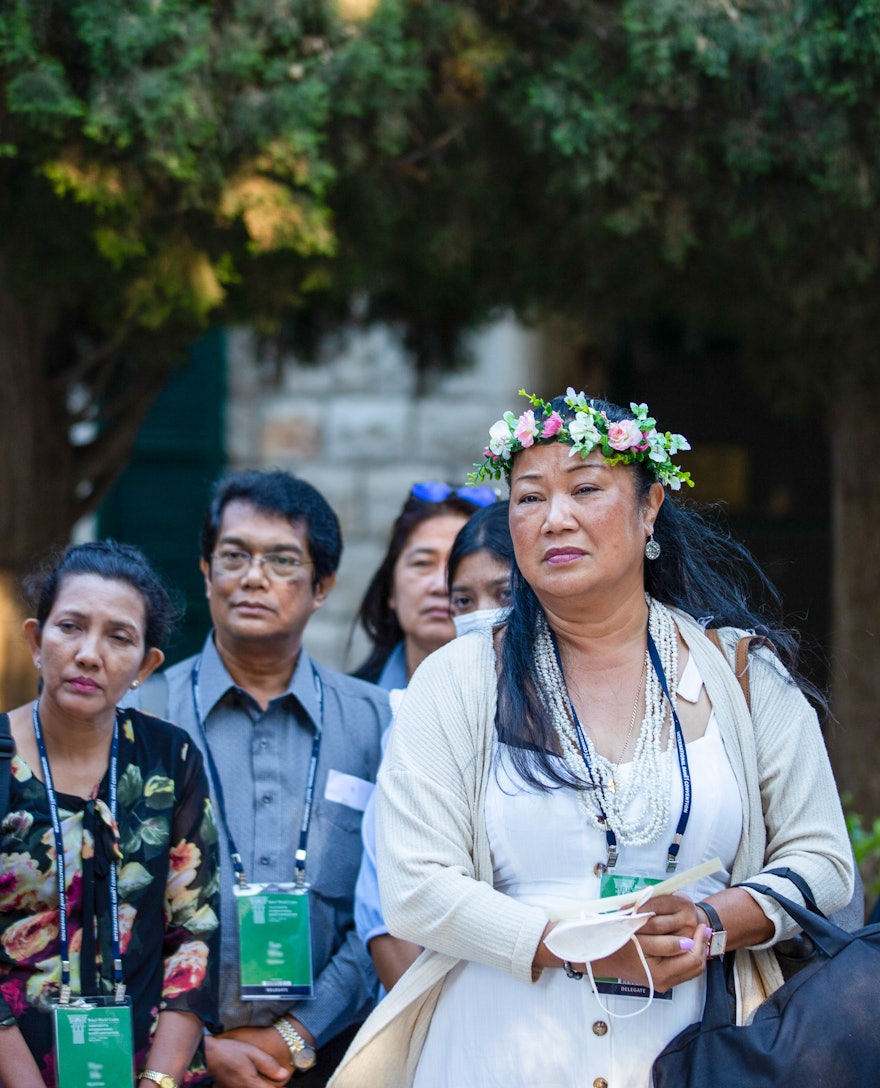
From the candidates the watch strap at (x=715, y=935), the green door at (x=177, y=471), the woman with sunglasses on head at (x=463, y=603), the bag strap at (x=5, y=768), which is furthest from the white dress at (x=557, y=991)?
the green door at (x=177, y=471)

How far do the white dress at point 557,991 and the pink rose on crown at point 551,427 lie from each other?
642 millimetres

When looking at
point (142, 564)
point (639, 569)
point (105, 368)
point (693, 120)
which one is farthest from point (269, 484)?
point (105, 368)

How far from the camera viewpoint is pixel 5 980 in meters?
2.76

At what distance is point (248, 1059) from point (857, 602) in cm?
347

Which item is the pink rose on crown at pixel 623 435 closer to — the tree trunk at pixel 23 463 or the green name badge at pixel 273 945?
the green name badge at pixel 273 945

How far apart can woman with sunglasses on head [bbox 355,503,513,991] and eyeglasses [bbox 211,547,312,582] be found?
42 cm

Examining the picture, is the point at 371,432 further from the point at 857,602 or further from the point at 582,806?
the point at 582,806

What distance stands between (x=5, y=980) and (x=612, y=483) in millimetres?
1588

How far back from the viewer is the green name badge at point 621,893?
8.38ft

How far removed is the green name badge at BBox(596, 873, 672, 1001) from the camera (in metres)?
2.55

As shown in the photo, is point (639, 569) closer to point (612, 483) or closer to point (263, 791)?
point (612, 483)

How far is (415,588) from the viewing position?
4016 millimetres

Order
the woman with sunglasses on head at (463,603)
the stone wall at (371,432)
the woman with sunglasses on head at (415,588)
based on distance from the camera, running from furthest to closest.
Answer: the stone wall at (371,432), the woman with sunglasses on head at (415,588), the woman with sunglasses on head at (463,603)

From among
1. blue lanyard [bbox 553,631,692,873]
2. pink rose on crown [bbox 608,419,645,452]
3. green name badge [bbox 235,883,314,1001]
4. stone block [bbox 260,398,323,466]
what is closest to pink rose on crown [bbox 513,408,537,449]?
pink rose on crown [bbox 608,419,645,452]
